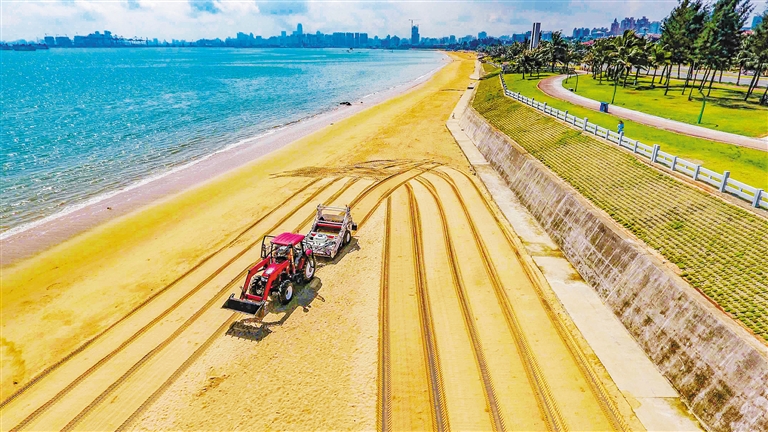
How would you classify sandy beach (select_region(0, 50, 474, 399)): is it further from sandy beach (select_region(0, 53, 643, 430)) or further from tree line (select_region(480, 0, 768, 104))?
tree line (select_region(480, 0, 768, 104))

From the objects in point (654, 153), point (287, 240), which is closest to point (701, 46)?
point (654, 153)

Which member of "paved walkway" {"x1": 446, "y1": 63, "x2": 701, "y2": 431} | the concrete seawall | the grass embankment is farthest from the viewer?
the grass embankment

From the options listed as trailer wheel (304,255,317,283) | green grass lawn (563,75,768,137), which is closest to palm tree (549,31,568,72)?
green grass lawn (563,75,768,137)

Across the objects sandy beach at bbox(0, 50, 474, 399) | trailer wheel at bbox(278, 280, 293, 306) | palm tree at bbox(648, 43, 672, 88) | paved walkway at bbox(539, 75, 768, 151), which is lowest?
sandy beach at bbox(0, 50, 474, 399)

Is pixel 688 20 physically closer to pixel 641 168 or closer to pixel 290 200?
pixel 641 168

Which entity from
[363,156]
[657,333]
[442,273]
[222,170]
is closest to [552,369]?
[657,333]

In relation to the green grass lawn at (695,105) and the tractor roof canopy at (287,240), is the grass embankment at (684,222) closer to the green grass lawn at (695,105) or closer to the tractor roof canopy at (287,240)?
the tractor roof canopy at (287,240)

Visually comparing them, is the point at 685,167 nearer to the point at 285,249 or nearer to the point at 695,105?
the point at 285,249
